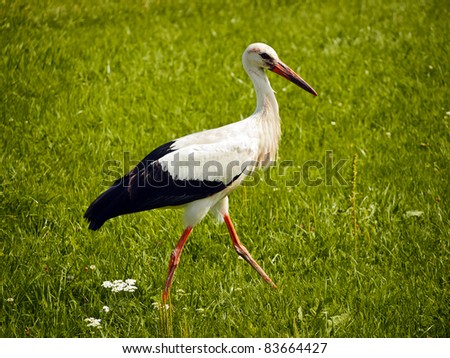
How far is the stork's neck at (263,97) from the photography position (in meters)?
4.67

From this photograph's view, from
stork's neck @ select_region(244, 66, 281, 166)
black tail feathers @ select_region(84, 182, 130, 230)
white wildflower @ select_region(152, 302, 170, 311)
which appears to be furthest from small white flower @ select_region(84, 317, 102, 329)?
stork's neck @ select_region(244, 66, 281, 166)

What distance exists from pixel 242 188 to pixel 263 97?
3.37 feet

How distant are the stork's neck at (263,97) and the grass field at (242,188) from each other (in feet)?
2.39

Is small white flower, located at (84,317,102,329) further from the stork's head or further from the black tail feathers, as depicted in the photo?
the stork's head

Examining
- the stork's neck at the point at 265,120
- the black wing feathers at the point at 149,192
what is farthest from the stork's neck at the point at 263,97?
the black wing feathers at the point at 149,192

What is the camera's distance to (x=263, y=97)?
4695mm

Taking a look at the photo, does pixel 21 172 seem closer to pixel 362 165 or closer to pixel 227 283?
pixel 227 283

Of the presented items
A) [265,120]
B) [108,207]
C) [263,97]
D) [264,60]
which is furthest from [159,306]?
[264,60]

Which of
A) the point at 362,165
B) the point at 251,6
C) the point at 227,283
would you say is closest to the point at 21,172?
the point at 227,283

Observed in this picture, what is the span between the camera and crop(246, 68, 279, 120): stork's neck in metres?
4.67

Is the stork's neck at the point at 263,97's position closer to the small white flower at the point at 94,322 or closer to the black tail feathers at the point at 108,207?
the black tail feathers at the point at 108,207

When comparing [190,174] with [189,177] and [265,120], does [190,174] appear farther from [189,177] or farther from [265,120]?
[265,120]

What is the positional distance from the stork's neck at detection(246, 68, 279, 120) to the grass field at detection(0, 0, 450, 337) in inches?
28.7

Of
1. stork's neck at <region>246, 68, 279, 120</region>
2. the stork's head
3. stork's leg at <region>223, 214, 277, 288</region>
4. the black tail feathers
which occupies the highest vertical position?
the stork's head
